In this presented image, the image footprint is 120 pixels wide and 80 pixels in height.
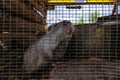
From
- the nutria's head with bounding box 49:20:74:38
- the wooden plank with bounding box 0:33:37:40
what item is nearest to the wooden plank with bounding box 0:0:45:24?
the wooden plank with bounding box 0:33:37:40

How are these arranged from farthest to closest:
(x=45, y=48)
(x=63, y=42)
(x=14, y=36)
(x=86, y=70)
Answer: (x=63, y=42) → (x=45, y=48) → (x=14, y=36) → (x=86, y=70)

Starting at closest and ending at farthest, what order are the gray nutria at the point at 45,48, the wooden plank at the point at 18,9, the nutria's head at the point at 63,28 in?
the wooden plank at the point at 18,9, the gray nutria at the point at 45,48, the nutria's head at the point at 63,28

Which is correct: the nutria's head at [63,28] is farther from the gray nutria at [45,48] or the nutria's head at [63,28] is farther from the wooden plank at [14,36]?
the wooden plank at [14,36]

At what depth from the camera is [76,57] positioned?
11.0 feet

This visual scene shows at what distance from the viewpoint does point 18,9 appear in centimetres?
322

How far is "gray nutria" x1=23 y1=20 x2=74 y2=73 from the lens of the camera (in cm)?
322

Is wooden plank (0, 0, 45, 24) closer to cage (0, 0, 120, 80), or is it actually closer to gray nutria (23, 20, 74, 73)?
cage (0, 0, 120, 80)

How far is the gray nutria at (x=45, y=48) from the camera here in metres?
3.22

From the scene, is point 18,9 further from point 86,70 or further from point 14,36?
point 86,70

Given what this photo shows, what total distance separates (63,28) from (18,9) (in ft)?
2.23

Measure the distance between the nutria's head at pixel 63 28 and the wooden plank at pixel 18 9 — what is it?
433mm

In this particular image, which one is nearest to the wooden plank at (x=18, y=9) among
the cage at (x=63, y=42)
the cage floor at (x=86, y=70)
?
the cage at (x=63, y=42)

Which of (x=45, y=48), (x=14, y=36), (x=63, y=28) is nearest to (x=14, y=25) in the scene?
(x=14, y=36)

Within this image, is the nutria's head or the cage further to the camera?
the nutria's head
